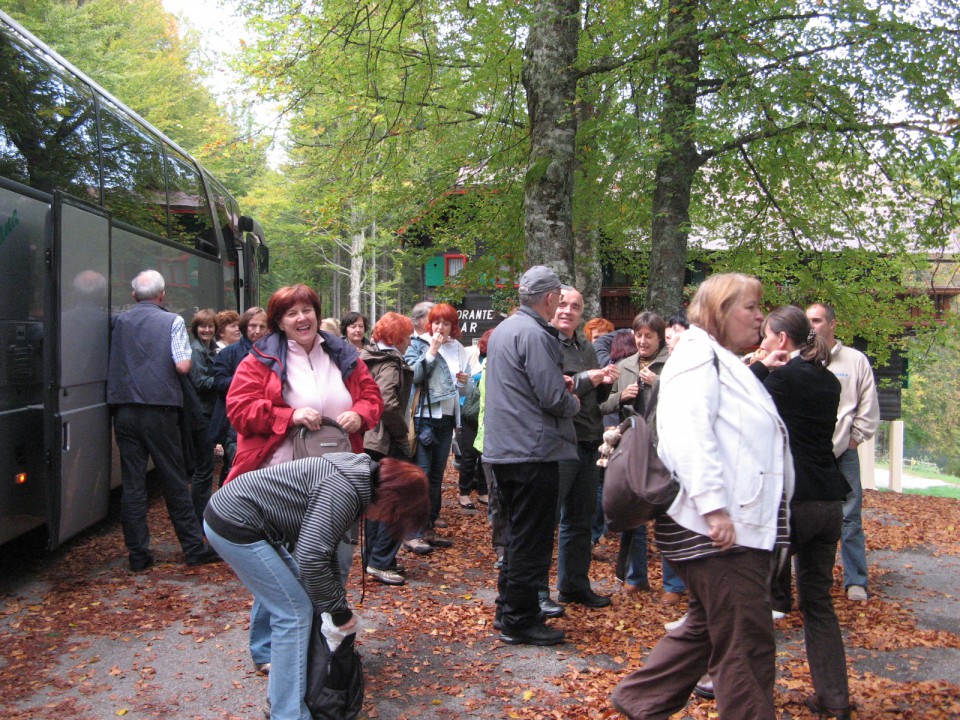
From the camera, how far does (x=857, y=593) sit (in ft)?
20.7

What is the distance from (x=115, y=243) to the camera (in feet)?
25.1

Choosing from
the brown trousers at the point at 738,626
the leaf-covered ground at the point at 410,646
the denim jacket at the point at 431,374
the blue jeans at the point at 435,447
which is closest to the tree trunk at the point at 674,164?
the denim jacket at the point at 431,374

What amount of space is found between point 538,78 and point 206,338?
415cm

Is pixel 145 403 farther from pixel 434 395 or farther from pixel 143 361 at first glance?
pixel 434 395

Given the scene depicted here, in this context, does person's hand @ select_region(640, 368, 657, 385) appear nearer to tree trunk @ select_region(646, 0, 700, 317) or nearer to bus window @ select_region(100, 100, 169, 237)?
tree trunk @ select_region(646, 0, 700, 317)

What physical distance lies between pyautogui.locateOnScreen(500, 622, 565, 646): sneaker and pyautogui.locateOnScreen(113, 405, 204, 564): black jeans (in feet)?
9.68

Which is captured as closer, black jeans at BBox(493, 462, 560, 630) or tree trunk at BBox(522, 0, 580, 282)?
black jeans at BBox(493, 462, 560, 630)

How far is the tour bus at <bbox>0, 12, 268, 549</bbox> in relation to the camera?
5.94 metres

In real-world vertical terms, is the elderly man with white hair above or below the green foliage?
above

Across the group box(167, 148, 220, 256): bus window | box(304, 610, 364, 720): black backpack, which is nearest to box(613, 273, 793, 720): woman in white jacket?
box(304, 610, 364, 720): black backpack

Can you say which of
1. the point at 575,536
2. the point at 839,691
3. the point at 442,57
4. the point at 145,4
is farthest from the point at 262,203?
the point at 839,691

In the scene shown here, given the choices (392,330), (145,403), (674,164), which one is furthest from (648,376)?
(674,164)

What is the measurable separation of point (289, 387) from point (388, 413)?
1.77m

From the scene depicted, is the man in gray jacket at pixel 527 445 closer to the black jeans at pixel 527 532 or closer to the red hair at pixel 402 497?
the black jeans at pixel 527 532
